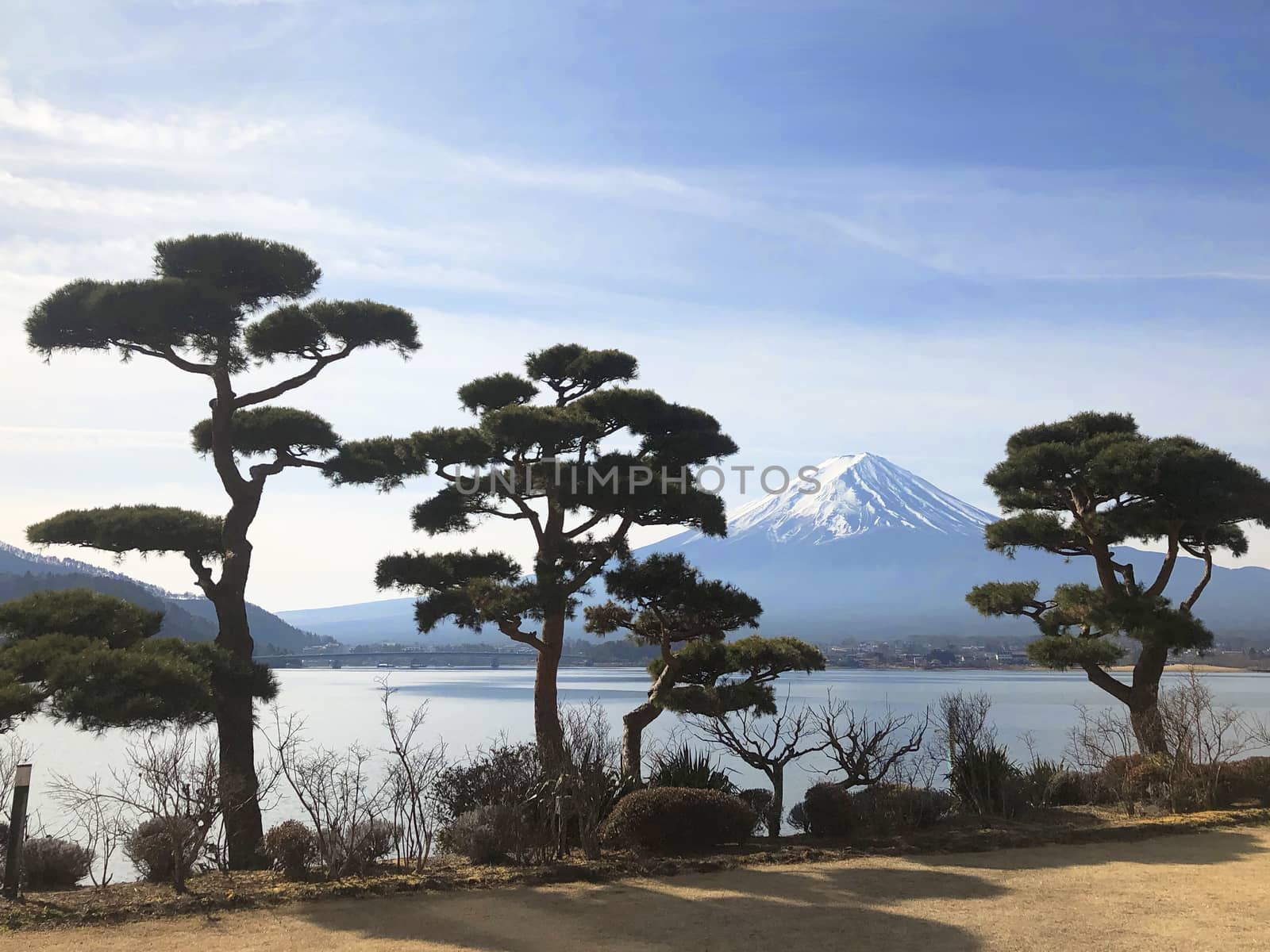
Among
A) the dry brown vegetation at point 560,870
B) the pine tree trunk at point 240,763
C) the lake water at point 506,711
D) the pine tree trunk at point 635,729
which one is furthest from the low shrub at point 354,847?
the pine tree trunk at point 635,729

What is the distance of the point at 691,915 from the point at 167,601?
104ft

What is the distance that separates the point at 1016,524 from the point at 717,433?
3.52 metres

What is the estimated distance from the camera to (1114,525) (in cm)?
1017

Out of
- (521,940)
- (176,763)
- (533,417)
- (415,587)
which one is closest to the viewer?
(521,940)

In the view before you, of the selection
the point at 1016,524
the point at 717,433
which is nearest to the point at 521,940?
the point at 717,433

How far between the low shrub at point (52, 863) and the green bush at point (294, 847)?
1.36 meters

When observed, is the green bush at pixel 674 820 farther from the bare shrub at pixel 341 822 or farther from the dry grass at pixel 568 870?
the bare shrub at pixel 341 822

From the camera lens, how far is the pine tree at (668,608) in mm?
9148

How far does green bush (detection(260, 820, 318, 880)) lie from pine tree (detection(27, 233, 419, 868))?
138 centimetres

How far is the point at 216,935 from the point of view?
16.5 ft

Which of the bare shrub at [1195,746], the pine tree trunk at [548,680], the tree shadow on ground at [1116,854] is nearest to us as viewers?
the tree shadow on ground at [1116,854]

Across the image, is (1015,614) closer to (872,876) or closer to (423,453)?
(872,876)

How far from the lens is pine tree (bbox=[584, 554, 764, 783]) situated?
9.15 metres

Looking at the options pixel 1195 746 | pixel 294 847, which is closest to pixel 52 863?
pixel 294 847
